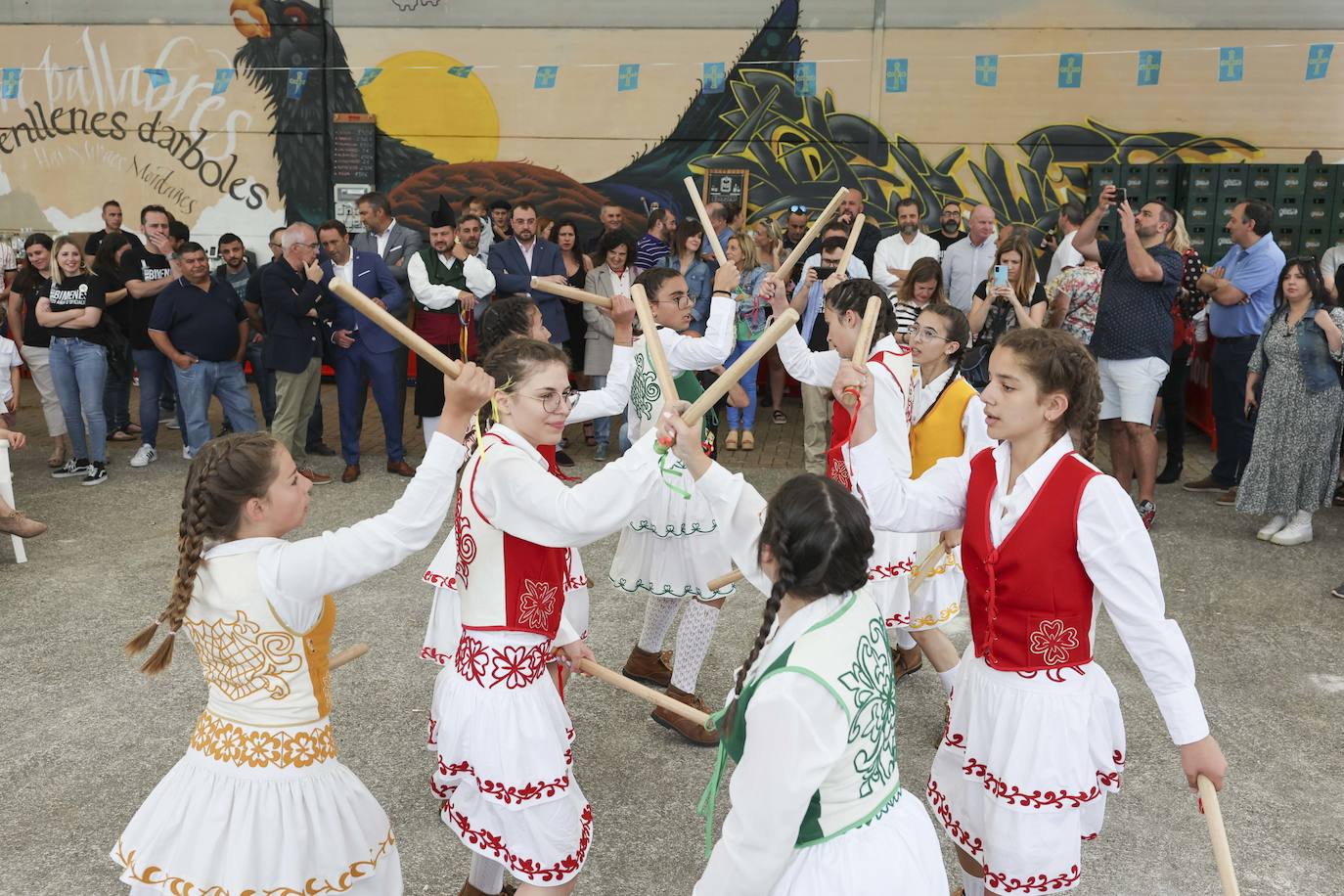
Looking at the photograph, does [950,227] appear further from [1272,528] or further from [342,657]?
[342,657]

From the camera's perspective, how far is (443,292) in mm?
7770

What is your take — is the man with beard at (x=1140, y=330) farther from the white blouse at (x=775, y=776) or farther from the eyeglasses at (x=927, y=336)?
the white blouse at (x=775, y=776)

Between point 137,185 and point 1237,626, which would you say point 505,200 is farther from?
point 1237,626

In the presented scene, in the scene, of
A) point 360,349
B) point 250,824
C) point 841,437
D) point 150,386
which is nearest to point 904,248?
point 360,349

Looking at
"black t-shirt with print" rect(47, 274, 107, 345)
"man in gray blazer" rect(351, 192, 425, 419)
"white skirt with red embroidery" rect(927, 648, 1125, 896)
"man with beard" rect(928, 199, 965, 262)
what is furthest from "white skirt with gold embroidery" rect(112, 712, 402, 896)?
"man with beard" rect(928, 199, 965, 262)

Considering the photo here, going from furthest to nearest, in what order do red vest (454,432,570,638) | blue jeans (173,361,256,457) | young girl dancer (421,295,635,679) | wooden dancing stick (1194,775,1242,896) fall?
1. blue jeans (173,361,256,457)
2. young girl dancer (421,295,635,679)
3. red vest (454,432,570,638)
4. wooden dancing stick (1194,775,1242,896)

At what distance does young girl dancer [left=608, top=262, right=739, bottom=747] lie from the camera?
4.18 metres

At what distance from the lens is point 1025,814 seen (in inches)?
97.7

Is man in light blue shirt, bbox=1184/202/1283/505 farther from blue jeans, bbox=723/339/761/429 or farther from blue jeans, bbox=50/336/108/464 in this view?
blue jeans, bbox=50/336/108/464

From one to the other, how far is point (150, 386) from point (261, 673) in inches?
268

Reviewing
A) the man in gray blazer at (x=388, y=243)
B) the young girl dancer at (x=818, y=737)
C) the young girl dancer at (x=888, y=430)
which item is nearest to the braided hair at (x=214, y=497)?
the young girl dancer at (x=818, y=737)

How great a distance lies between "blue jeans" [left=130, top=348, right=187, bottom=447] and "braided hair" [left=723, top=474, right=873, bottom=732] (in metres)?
7.39

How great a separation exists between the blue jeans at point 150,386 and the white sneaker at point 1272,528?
7.36 metres

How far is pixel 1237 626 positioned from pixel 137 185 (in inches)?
464
